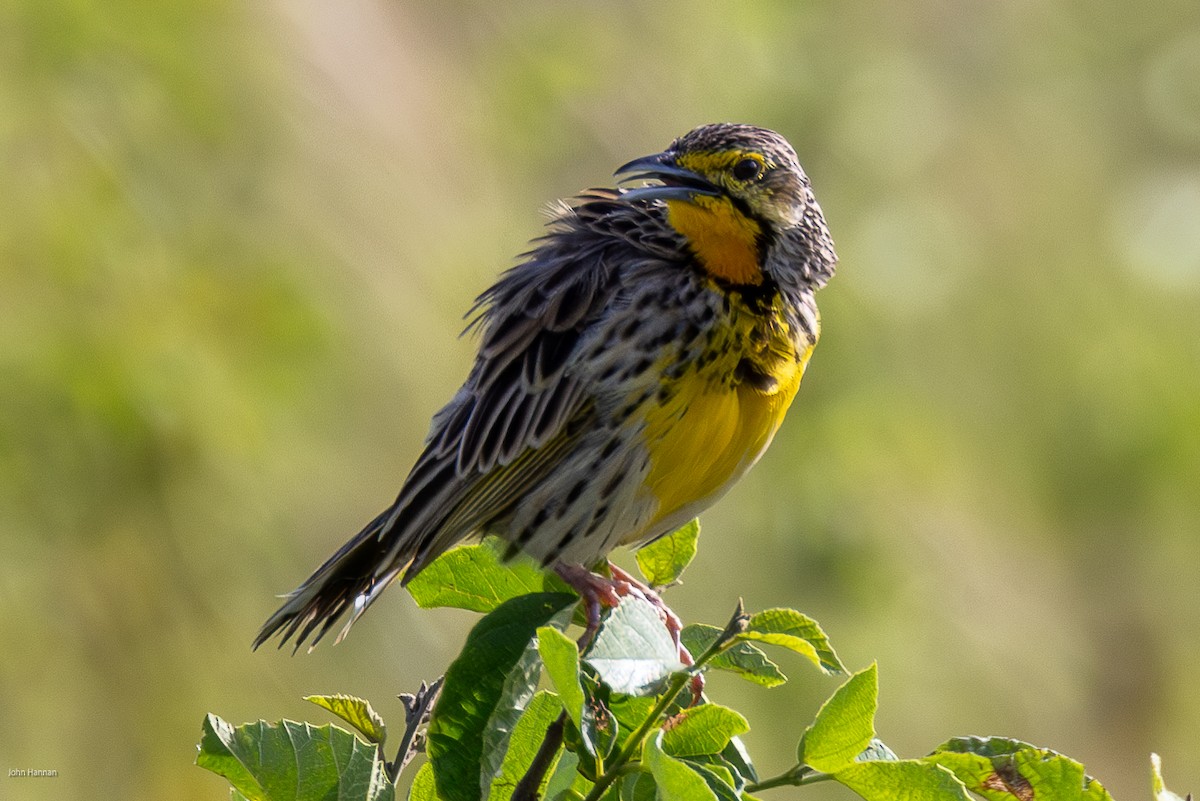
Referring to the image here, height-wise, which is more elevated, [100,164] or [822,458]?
[822,458]

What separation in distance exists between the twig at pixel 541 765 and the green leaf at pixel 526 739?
0.09 m

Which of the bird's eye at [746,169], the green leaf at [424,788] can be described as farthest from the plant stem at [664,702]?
the bird's eye at [746,169]

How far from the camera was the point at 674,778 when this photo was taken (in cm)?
201

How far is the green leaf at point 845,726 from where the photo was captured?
7.41 ft

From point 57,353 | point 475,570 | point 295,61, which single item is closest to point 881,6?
point 295,61

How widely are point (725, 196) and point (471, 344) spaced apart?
149 inches

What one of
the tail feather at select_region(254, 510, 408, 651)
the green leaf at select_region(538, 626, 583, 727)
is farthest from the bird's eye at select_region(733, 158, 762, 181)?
the green leaf at select_region(538, 626, 583, 727)

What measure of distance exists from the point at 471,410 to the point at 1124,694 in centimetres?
721

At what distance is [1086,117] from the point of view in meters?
10.6

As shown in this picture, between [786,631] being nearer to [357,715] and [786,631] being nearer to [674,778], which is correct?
[674,778]

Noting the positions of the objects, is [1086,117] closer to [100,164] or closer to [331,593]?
[100,164]

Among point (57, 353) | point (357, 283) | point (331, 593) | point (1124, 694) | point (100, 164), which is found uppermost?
point (1124, 694)

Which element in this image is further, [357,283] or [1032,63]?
[1032,63]

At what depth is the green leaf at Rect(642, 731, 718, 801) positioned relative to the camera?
1988mm
